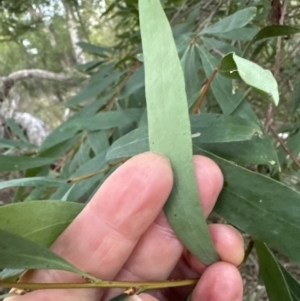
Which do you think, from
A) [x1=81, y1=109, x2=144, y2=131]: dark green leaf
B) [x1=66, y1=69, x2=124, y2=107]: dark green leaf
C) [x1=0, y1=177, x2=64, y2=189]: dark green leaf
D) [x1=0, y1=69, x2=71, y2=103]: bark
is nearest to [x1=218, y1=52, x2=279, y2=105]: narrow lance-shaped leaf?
[x1=0, y1=177, x2=64, y2=189]: dark green leaf

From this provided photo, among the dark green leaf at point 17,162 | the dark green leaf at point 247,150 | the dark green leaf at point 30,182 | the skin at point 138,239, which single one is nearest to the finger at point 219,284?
the skin at point 138,239

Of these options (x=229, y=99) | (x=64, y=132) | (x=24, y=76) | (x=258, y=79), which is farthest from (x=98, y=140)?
(x=24, y=76)

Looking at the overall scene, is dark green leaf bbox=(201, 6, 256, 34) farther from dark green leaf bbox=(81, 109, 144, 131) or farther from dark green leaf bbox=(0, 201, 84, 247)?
dark green leaf bbox=(0, 201, 84, 247)

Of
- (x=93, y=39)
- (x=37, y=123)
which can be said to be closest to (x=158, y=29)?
(x=37, y=123)

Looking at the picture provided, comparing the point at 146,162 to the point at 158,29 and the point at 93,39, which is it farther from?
the point at 93,39

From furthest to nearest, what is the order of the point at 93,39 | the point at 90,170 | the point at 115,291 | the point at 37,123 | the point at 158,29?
the point at 93,39 → the point at 37,123 → the point at 90,170 → the point at 115,291 → the point at 158,29

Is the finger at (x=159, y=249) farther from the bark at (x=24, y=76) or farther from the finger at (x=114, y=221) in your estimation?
the bark at (x=24, y=76)

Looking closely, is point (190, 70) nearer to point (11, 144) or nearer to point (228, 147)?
point (228, 147)
